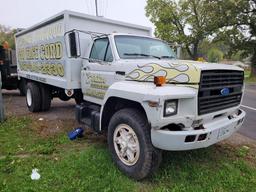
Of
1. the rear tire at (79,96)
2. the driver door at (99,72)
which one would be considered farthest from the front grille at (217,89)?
the rear tire at (79,96)

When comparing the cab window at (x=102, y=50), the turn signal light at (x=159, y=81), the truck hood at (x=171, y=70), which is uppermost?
the cab window at (x=102, y=50)

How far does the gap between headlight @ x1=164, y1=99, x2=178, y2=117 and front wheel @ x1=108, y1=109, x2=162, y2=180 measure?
461 mm

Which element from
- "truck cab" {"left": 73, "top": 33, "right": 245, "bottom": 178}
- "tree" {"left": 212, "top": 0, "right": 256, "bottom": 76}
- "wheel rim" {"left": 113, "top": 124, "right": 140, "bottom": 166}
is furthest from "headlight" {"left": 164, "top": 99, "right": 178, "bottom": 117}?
"tree" {"left": 212, "top": 0, "right": 256, "bottom": 76}

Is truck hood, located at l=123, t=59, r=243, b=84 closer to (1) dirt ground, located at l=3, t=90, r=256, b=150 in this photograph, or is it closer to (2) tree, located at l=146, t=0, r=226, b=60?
(1) dirt ground, located at l=3, t=90, r=256, b=150

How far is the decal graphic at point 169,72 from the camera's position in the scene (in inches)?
142

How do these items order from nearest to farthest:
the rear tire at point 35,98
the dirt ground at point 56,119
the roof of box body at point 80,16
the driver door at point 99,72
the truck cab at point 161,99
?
1. the truck cab at point 161,99
2. the driver door at point 99,72
3. the dirt ground at point 56,119
4. the roof of box body at point 80,16
5. the rear tire at point 35,98

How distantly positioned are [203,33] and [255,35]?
527 cm

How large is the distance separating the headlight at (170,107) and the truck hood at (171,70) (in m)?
0.35

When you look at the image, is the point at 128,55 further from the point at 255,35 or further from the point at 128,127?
the point at 255,35

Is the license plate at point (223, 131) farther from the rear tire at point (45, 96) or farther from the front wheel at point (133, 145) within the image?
the rear tire at point (45, 96)

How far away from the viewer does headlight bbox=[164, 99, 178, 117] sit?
135 inches

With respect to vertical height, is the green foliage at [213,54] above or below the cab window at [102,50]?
below

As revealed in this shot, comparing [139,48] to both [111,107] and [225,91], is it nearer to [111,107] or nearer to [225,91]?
[111,107]

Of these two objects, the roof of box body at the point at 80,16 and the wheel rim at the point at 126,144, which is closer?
the wheel rim at the point at 126,144
